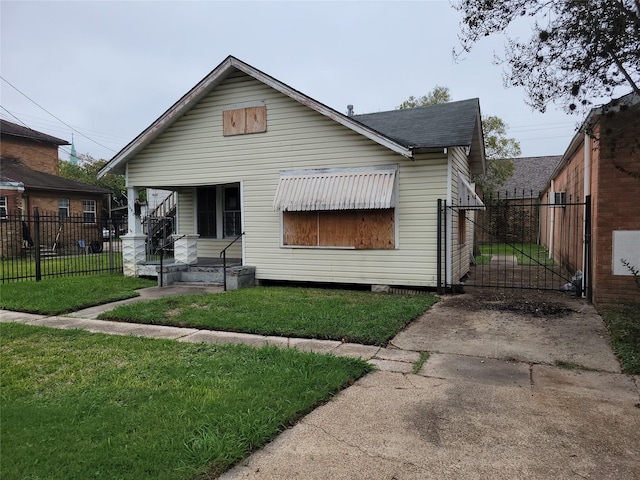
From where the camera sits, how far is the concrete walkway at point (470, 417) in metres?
2.85

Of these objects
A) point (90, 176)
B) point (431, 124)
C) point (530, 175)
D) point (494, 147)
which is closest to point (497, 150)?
point (494, 147)

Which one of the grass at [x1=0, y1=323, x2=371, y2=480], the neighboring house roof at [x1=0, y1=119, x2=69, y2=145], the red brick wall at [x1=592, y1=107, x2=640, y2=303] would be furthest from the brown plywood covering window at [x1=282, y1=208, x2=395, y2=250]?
the neighboring house roof at [x1=0, y1=119, x2=69, y2=145]

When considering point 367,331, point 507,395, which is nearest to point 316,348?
point 367,331

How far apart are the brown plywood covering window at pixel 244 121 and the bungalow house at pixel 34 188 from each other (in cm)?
1199

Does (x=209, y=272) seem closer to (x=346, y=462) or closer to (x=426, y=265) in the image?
(x=426, y=265)

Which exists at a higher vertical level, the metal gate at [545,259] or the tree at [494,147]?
the tree at [494,147]

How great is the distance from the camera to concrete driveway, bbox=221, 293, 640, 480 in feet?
9.33

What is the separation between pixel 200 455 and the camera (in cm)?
289

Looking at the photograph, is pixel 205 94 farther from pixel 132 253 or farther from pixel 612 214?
pixel 612 214

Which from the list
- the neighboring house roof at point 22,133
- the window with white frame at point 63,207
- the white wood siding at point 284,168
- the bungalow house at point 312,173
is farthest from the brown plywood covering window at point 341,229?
the neighboring house roof at point 22,133

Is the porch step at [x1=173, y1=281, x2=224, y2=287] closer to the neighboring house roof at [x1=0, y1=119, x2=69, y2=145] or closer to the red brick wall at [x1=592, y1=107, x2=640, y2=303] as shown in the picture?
the red brick wall at [x1=592, y1=107, x2=640, y2=303]

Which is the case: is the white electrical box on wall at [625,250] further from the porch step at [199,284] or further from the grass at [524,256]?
the porch step at [199,284]

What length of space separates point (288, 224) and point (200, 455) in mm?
8153

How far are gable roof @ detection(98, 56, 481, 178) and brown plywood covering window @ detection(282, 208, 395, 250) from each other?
1.60 metres
